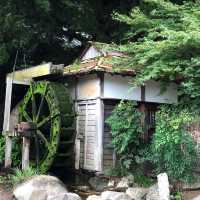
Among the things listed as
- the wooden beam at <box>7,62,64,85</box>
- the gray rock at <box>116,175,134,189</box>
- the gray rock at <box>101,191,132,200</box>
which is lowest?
the gray rock at <box>101,191,132,200</box>

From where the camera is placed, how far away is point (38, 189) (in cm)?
1057

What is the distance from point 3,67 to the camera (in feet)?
51.8

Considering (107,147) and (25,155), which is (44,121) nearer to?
(25,155)

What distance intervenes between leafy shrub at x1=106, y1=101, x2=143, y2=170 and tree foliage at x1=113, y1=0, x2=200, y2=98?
34.9 inches

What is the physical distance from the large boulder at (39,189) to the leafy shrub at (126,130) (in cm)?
183

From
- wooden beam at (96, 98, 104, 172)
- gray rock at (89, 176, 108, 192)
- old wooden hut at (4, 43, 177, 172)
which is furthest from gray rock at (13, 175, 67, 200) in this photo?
old wooden hut at (4, 43, 177, 172)

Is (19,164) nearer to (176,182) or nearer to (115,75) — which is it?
(115,75)

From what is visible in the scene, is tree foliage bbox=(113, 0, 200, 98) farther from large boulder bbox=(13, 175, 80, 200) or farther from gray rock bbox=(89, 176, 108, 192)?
large boulder bbox=(13, 175, 80, 200)

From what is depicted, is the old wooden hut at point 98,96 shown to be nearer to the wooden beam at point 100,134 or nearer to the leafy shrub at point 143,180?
the wooden beam at point 100,134

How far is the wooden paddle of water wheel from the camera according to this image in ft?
41.1

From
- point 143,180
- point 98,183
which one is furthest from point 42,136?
point 143,180

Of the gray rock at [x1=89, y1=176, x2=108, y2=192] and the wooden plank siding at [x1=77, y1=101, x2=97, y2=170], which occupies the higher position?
the wooden plank siding at [x1=77, y1=101, x2=97, y2=170]

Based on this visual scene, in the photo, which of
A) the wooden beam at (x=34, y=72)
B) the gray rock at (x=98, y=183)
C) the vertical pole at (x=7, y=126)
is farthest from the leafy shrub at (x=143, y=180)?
the vertical pole at (x=7, y=126)

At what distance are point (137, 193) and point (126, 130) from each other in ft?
5.68
